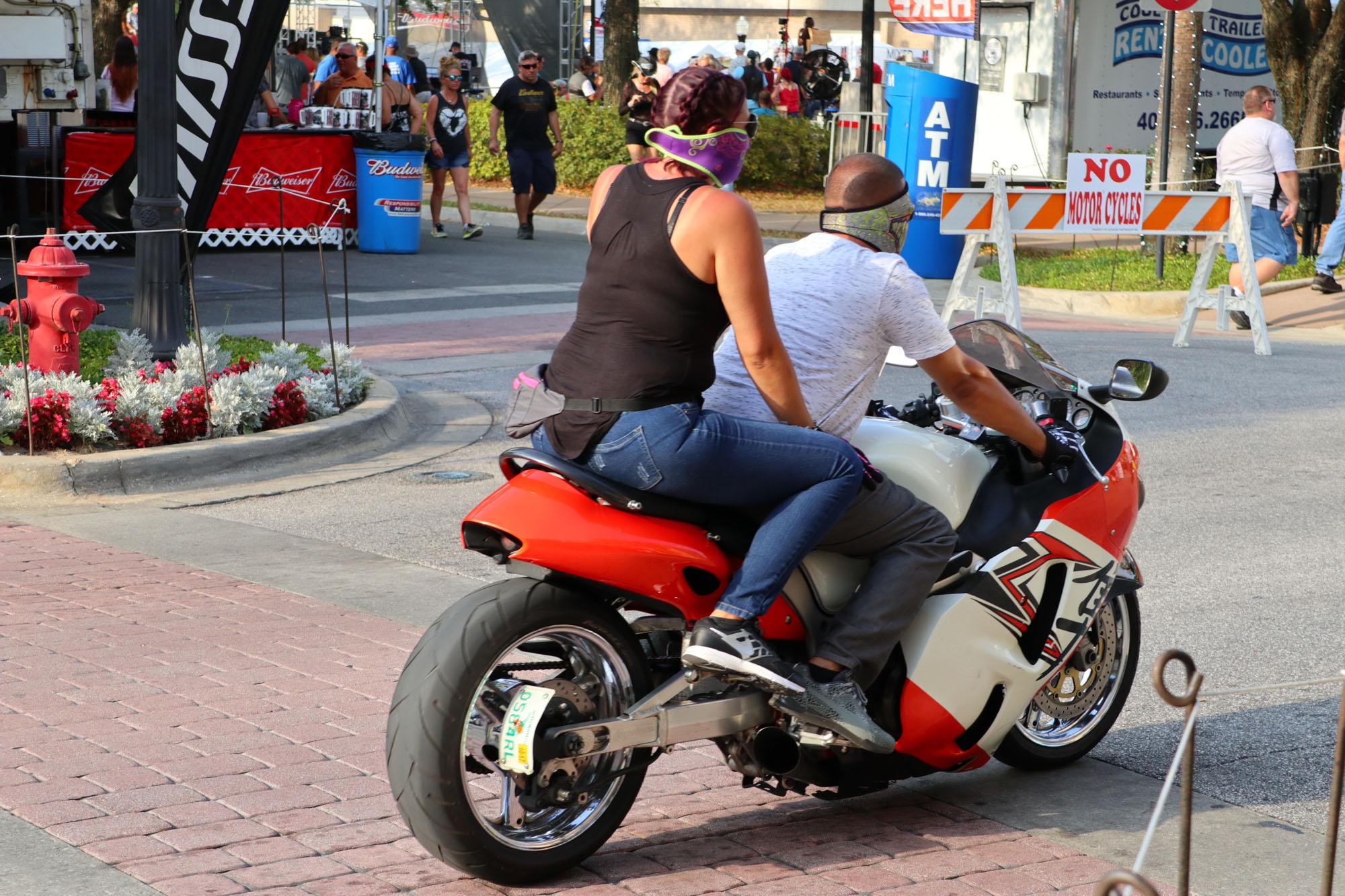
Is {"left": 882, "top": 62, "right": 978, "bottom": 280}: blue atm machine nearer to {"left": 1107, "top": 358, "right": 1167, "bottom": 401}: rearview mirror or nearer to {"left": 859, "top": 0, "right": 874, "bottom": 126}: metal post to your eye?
{"left": 859, "top": 0, "right": 874, "bottom": 126}: metal post

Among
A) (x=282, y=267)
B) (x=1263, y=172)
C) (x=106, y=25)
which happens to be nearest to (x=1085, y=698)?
(x=282, y=267)

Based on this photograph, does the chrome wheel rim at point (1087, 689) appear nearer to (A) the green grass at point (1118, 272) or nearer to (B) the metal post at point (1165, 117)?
(A) the green grass at point (1118, 272)

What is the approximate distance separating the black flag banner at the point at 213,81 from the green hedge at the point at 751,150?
15746 mm

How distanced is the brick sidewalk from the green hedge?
20.9 metres

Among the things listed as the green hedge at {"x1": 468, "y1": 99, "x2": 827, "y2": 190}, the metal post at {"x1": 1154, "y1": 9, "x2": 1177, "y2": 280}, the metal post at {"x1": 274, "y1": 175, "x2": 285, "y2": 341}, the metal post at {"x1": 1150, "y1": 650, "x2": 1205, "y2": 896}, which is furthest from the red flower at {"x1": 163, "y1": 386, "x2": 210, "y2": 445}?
the green hedge at {"x1": 468, "y1": 99, "x2": 827, "y2": 190}

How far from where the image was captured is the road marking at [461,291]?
1452 cm

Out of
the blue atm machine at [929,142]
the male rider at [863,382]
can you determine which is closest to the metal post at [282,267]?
the male rider at [863,382]

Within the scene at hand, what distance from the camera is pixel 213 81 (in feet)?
32.3

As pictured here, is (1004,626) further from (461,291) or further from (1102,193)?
(461,291)

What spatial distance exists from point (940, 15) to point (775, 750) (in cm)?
1693

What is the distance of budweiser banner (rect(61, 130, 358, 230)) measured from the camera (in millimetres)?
16266

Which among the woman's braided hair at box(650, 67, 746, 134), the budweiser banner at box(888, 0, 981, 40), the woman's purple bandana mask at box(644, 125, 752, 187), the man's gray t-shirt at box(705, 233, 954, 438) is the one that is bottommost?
the man's gray t-shirt at box(705, 233, 954, 438)

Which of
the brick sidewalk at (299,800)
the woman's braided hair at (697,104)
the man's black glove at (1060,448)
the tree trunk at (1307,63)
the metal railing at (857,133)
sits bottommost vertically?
the brick sidewalk at (299,800)

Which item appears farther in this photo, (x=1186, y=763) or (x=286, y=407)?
(x=286, y=407)
